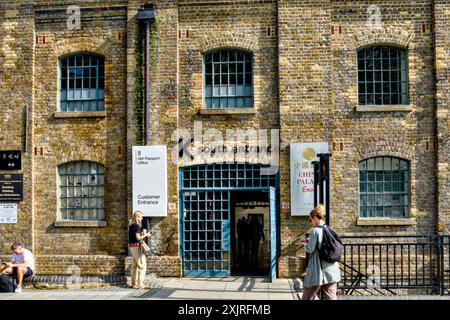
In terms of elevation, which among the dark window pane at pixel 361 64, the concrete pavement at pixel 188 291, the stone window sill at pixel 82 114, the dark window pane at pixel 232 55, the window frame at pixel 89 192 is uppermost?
the dark window pane at pixel 232 55

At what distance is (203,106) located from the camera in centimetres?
1666

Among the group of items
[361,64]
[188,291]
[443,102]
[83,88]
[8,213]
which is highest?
[361,64]

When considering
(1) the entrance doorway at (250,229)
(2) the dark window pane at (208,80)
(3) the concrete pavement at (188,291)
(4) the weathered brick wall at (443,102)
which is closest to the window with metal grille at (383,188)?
(4) the weathered brick wall at (443,102)

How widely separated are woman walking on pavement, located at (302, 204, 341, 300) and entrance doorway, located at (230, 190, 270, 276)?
9282 mm

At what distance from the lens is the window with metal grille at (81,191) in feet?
55.5

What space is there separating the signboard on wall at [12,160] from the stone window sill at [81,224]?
1.92 metres

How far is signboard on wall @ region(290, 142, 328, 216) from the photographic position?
52.2ft

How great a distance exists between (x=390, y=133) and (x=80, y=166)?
8457 mm

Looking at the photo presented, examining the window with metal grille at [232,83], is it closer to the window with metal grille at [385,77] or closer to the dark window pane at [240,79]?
the dark window pane at [240,79]

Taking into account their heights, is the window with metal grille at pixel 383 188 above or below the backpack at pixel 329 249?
above

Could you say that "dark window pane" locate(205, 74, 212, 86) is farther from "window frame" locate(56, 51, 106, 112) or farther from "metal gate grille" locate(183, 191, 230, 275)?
"metal gate grille" locate(183, 191, 230, 275)

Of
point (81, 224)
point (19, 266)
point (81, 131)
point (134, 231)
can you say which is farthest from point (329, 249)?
point (81, 131)

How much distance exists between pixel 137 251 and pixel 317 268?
5.78m

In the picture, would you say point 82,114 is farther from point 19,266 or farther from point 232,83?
point 19,266
